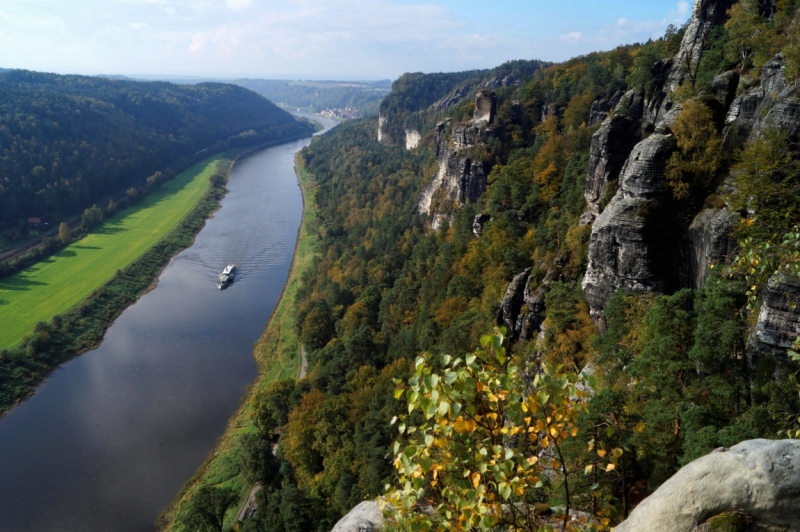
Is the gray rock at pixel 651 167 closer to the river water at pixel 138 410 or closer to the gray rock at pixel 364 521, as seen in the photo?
the gray rock at pixel 364 521

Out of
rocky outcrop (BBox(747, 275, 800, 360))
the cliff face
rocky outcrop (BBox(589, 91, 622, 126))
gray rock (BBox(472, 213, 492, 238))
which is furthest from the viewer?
the cliff face

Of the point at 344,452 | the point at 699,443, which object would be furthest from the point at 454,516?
the point at 344,452

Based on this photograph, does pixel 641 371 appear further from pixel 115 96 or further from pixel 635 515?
pixel 115 96

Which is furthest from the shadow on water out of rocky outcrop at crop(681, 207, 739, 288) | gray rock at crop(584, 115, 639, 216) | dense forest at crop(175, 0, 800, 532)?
rocky outcrop at crop(681, 207, 739, 288)

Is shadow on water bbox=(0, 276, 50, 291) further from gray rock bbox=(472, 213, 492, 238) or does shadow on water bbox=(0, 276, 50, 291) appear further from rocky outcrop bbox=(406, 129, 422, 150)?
rocky outcrop bbox=(406, 129, 422, 150)

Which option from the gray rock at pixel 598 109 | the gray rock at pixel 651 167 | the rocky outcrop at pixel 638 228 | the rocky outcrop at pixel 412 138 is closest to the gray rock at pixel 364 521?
the rocky outcrop at pixel 638 228

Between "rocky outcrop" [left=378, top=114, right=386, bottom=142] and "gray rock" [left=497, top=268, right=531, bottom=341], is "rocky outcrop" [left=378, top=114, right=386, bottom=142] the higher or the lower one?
the higher one

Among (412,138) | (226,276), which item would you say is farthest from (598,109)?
(412,138)
